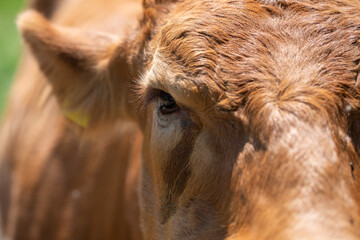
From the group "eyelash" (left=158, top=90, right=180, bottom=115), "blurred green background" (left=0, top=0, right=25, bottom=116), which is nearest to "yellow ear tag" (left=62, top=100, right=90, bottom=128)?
"eyelash" (left=158, top=90, right=180, bottom=115)

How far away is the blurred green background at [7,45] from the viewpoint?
9623 mm

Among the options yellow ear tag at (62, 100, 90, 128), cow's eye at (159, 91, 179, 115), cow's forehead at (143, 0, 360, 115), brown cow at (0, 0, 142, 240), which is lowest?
brown cow at (0, 0, 142, 240)

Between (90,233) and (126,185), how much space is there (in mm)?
583

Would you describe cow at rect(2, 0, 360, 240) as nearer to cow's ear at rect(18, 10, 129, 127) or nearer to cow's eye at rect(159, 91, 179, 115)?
cow's eye at rect(159, 91, 179, 115)

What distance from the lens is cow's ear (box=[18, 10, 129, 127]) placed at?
137 inches

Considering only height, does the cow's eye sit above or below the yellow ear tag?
above

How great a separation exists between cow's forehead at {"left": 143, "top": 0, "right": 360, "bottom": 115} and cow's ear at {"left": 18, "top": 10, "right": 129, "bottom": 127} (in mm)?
942

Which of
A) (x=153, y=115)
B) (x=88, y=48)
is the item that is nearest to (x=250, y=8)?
(x=153, y=115)

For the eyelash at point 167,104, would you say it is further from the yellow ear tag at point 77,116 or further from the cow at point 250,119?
the yellow ear tag at point 77,116

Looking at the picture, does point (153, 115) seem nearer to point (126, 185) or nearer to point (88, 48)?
point (88, 48)

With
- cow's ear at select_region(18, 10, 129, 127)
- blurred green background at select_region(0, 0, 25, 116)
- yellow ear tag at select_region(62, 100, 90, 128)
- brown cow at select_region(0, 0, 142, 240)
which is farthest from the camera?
blurred green background at select_region(0, 0, 25, 116)

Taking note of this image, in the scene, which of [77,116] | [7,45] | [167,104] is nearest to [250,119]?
[167,104]

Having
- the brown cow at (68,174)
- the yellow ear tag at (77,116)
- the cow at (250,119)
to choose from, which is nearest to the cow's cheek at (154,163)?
the cow at (250,119)

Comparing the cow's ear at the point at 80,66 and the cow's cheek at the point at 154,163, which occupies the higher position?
the cow's ear at the point at 80,66
